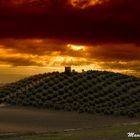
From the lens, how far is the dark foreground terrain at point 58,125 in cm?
1563

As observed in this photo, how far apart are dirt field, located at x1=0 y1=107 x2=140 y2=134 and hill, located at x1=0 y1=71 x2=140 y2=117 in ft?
5.33

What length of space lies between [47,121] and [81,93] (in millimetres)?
7979

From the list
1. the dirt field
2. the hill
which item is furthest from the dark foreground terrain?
the hill

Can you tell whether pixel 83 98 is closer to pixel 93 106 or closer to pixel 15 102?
pixel 93 106

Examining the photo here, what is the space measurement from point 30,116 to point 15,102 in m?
5.58

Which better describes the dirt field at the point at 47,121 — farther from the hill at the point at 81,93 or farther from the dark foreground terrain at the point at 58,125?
the hill at the point at 81,93

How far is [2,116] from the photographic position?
24.1m

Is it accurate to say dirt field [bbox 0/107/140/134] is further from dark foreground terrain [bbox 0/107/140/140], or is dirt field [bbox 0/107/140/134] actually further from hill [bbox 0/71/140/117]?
hill [bbox 0/71/140/117]

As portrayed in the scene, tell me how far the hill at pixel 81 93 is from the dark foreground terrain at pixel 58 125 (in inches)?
63.6

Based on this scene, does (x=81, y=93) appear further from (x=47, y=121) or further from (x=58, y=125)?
(x=58, y=125)

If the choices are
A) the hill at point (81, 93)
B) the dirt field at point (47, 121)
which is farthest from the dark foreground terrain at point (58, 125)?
the hill at point (81, 93)

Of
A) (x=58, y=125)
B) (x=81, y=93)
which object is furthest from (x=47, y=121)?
(x=81, y=93)

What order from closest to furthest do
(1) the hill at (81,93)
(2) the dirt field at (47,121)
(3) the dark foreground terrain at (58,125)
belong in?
1. (3) the dark foreground terrain at (58,125)
2. (2) the dirt field at (47,121)
3. (1) the hill at (81,93)

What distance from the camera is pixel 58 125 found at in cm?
2209
